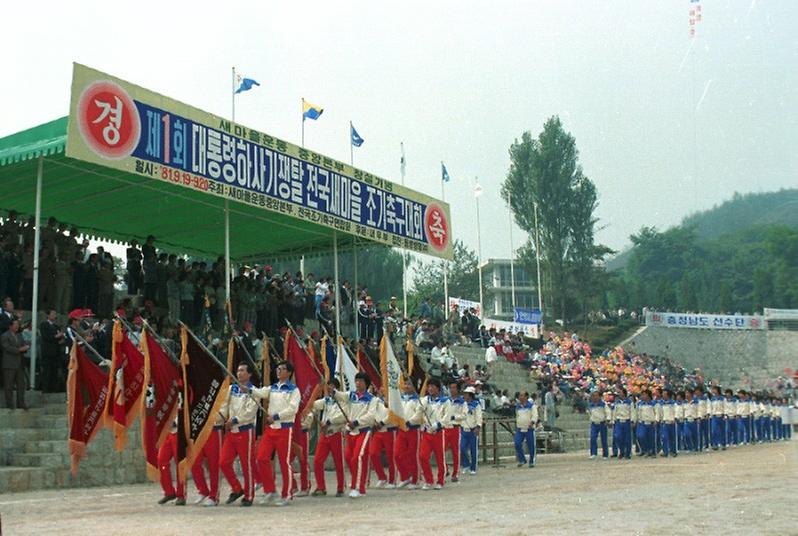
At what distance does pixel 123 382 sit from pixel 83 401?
144 cm

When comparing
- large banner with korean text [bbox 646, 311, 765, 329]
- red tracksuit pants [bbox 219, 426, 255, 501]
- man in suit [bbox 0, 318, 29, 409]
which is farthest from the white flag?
large banner with korean text [bbox 646, 311, 765, 329]

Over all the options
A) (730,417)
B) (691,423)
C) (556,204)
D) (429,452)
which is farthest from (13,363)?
(556,204)

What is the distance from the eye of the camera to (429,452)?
15797 millimetres

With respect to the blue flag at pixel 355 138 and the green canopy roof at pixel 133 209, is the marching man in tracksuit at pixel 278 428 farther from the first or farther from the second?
the blue flag at pixel 355 138

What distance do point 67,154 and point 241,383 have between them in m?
5.43

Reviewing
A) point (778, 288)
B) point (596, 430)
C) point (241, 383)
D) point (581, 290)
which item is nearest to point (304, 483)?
point (241, 383)

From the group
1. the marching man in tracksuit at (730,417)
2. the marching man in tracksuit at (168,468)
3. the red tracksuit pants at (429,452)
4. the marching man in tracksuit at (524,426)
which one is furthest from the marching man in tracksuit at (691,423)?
the marching man in tracksuit at (168,468)

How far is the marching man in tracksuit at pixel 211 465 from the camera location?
11.9 metres

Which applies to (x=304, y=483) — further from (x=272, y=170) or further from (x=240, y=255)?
(x=240, y=255)

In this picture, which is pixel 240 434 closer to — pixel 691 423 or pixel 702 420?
pixel 691 423

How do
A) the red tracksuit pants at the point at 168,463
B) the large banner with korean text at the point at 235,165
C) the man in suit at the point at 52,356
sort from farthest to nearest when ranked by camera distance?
the man in suit at the point at 52,356, the large banner with korean text at the point at 235,165, the red tracksuit pants at the point at 168,463

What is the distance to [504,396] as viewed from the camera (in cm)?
2845

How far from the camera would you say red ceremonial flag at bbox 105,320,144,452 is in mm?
12531

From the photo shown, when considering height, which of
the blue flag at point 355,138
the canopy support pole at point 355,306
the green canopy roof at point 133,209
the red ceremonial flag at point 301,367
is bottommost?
the red ceremonial flag at point 301,367
